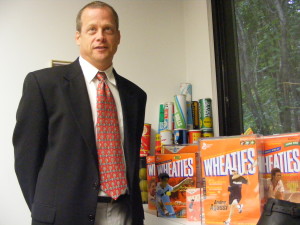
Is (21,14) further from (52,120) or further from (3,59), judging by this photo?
(52,120)

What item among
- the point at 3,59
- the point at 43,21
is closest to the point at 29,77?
the point at 3,59

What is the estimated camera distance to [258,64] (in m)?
1.94

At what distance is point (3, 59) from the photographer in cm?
183

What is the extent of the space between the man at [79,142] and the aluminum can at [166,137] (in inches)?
30.8

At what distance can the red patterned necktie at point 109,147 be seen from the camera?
1119mm

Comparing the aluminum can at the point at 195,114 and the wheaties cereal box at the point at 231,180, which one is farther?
the aluminum can at the point at 195,114

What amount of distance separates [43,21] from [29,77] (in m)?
0.94

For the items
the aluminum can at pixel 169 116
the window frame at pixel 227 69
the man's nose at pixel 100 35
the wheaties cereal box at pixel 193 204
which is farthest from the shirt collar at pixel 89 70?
the window frame at pixel 227 69

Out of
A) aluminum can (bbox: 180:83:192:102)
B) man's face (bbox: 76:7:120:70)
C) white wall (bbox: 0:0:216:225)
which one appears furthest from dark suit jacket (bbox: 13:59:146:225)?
aluminum can (bbox: 180:83:192:102)

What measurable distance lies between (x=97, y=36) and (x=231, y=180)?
0.78 metres

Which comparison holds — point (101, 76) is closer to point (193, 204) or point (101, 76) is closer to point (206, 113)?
point (193, 204)

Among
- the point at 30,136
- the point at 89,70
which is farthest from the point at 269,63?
the point at 30,136

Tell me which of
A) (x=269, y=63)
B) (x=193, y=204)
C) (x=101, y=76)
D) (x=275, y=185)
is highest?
(x=269, y=63)

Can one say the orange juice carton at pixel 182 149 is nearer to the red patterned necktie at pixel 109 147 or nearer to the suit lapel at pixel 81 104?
the red patterned necktie at pixel 109 147
